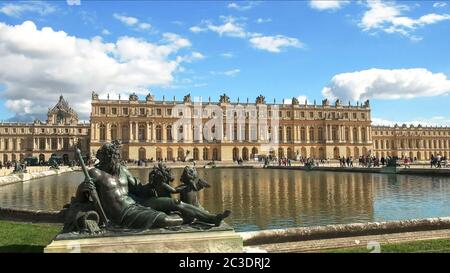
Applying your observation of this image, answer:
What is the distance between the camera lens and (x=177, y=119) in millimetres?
88375

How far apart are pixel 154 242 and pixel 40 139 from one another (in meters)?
106

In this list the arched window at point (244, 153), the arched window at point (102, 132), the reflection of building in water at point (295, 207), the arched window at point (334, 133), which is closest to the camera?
the reflection of building in water at point (295, 207)

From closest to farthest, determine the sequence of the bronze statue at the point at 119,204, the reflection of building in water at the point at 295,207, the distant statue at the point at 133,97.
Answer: the bronze statue at the point at 119,204
the reflection of building in water at the point at 295,207
the distant statue at the point at 133,97

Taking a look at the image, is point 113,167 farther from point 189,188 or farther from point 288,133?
point 288,133

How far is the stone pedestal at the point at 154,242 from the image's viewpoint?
5996 millimetres

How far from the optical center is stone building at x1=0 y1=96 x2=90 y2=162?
101 meters

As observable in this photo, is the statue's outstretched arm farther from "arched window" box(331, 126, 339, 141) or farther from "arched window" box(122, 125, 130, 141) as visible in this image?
"arched window" box(331, 126, 339, 141)

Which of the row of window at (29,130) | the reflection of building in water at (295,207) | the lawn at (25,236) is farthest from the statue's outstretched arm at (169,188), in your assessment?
the row of window at (29,130)

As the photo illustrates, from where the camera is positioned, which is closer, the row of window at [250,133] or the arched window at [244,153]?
the row of window at [250,133]

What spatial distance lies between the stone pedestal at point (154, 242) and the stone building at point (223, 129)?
7888cm

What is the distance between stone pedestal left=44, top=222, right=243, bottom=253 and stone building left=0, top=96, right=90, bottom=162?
327 ft

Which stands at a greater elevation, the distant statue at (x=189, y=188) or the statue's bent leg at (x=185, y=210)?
the distant statue at (x=189, y=188)

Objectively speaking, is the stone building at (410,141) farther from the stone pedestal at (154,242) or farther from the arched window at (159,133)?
the stone pedestal at (154,242)
